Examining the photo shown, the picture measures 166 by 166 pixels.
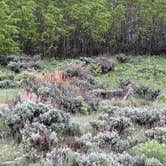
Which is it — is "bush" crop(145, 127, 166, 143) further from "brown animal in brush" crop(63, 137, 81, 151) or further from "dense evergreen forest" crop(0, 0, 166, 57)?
"dense evergreen forest" crop(0, 0, 166, 57)

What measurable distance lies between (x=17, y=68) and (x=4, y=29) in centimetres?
368

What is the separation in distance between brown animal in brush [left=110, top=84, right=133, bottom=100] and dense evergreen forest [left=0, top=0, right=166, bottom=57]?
30.9ft

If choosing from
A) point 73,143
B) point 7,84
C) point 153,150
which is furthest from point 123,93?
point 153,150

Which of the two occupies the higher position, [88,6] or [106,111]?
[88,6]

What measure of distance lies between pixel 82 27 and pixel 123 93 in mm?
12891

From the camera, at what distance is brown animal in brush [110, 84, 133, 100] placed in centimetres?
1425

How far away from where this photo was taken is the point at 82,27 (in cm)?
2711

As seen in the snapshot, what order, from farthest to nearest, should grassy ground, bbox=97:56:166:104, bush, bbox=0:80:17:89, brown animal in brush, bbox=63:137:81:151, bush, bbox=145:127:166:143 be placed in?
grassy ground, bbox=97:56:166:104, bush, bbox=0:80:17:89, bush, bbox=145:127:166:143, brown animal in brush, bbox=63:137:81:151

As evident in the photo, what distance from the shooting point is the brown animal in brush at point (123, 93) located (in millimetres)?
14250

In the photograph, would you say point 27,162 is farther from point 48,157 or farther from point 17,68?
→ point 17,68

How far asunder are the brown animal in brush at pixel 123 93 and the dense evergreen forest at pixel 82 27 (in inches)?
371

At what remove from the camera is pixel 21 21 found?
24938 mm

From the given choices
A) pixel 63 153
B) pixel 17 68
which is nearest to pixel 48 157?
pixel 63 153

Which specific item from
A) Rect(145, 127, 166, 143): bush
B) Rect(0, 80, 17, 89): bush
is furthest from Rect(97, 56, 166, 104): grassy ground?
Rect(145, 127, 166, 143): bush
